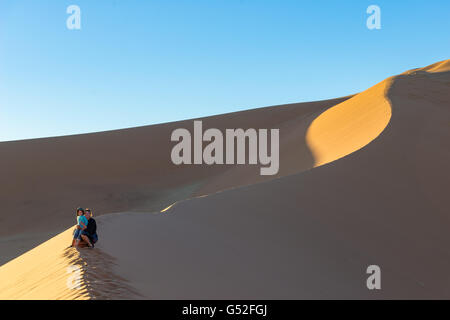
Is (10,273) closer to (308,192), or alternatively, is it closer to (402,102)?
(308,192)

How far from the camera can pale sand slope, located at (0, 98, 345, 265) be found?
1744cm

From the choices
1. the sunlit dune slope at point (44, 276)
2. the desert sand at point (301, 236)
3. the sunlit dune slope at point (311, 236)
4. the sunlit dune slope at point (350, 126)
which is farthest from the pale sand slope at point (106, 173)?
the sunlit dune slope at point (44, 276)

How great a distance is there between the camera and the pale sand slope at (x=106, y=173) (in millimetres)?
17438

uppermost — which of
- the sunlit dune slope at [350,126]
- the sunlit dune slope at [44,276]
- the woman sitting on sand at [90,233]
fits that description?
the sunlit dune slope at [350,126]

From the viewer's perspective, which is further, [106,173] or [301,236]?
[106,173]

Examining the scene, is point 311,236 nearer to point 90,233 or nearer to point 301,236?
point 301,236

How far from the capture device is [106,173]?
Result: 79.7 feet

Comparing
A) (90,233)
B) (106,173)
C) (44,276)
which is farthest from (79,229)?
(106,173)

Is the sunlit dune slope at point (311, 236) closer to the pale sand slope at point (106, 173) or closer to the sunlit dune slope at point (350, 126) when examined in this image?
Answer: the sunlit dune slope at point (350, 126)

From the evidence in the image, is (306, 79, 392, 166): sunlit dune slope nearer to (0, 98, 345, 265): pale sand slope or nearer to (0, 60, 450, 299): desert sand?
(0, 60, 450, 299): desert sand

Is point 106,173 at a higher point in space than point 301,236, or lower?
higher

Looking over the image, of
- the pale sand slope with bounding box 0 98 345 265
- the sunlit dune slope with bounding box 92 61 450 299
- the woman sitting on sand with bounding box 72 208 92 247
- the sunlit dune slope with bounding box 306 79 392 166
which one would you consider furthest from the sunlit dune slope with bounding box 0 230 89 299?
the sunlit dune slope with bounding box 306 79 392 166
